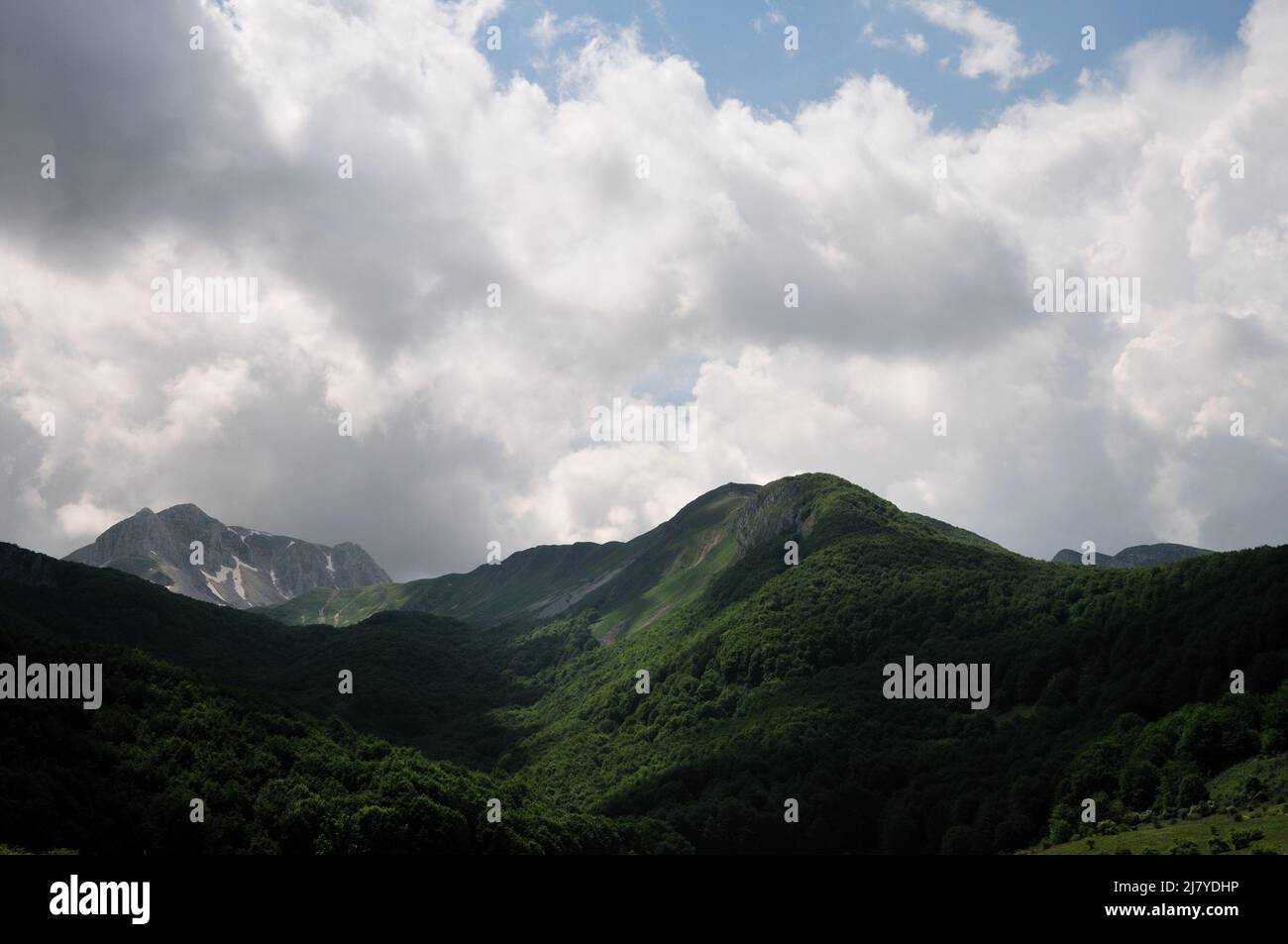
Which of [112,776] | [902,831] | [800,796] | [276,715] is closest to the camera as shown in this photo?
[112,776]

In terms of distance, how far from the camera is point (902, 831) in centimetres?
16062

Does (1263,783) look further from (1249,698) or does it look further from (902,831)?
(902,831)

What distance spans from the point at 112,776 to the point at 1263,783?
14795 cm

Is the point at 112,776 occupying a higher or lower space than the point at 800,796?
higher

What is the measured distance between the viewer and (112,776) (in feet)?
305

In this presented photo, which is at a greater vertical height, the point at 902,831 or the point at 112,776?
the point at 112,776
